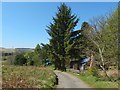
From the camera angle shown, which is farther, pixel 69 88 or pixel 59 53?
pixel 59 53

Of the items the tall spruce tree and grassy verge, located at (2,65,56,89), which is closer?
grassy verge, located at (2,65,56,89)

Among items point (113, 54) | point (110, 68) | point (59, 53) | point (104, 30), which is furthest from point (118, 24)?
point (59, 53)

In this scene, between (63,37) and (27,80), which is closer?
(27,80)

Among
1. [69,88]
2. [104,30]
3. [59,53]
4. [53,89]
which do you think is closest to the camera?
[53,89]

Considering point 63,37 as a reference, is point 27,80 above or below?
below

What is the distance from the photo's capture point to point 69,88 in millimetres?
20547

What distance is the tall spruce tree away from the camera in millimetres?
48500

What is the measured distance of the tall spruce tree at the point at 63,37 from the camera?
159 feet

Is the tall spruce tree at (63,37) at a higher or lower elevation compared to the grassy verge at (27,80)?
higher

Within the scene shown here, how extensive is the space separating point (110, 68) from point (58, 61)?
12.7 meters

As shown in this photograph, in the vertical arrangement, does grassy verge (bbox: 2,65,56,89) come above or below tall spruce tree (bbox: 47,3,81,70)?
below

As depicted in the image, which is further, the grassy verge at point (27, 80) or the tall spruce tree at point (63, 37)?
the tall spruce tree at point (63, 37)

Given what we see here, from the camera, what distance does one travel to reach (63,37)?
49.3 metres

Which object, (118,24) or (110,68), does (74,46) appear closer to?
(110,68)
